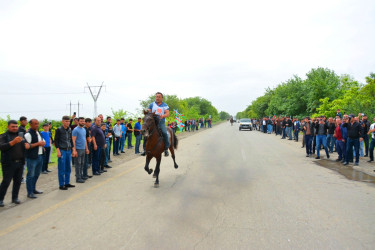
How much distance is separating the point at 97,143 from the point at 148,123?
329 cm

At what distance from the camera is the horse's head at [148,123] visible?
6830mm

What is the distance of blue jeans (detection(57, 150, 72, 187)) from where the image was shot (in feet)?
23.7

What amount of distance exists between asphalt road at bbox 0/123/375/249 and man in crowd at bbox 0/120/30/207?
53 centimetres

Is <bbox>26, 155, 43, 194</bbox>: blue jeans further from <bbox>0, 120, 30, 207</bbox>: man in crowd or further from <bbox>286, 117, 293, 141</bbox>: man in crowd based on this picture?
<bbox>286, 117, 293, 141</bbox>: man in crowd

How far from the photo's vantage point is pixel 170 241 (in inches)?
153

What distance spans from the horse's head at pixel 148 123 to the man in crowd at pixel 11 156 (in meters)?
2.60

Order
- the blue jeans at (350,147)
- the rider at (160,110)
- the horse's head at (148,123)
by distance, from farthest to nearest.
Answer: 1. the blue jeans at (350,147)
2. the rider at (160,110)
3. the horse's head at (148,123)

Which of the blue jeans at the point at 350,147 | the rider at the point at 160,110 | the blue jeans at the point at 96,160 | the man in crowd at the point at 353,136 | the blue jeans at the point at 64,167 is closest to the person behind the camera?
the blue jeans at the point at 64,167

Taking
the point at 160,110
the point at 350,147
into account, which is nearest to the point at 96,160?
the point at 160,110

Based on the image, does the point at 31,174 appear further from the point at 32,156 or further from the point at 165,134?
the point at 165,134

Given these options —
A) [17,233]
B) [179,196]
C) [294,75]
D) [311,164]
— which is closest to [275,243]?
[179,196]

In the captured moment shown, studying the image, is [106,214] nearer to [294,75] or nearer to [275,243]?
[275,243]

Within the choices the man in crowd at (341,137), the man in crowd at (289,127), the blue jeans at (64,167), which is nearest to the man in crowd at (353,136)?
the man in crowd at (341,137)

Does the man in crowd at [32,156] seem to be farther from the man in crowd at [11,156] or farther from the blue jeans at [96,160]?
the blue jeans at [96,160]
